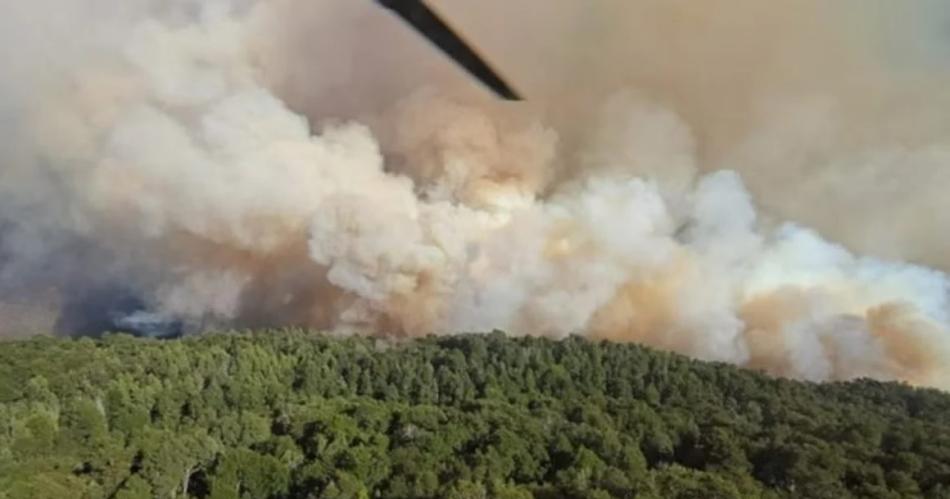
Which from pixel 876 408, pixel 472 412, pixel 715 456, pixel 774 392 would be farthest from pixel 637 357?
pixel 715 456

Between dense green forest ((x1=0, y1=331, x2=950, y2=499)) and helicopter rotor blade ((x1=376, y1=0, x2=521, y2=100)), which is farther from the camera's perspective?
→ dense green forest ((x1=0, y1=331, x2=950, y2=499))

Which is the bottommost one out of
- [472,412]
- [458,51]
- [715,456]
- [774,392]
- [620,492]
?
[458,51]

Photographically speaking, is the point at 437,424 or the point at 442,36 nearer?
the point at 442,36

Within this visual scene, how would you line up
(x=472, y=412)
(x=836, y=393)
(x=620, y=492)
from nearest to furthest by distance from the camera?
(x=620, y=492) < (x=472, y=412) < (x=836, y=393)

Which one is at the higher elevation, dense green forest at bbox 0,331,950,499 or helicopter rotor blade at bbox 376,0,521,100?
dense green forest at bbox 0,331,950,499

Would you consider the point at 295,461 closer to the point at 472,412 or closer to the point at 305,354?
the point at 472,412

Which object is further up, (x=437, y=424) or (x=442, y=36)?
(x=437, y=424)

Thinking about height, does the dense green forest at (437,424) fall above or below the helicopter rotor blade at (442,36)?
above

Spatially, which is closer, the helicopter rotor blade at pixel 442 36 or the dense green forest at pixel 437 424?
the helicopter rotor blade at pixel 442 36
